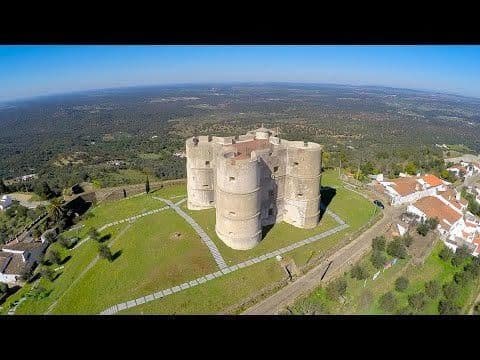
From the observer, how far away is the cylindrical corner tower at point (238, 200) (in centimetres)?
1834

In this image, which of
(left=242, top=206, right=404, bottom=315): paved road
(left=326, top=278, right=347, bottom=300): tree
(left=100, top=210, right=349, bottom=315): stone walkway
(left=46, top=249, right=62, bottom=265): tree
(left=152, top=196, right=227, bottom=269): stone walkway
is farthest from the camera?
(left=46, top=249, right=62, bottom=265): tree

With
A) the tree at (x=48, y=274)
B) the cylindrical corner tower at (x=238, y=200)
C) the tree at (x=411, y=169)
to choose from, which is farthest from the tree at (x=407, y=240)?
the tree at (x=48, y=274)

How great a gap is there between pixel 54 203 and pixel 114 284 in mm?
12483

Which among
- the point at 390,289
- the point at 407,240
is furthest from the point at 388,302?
the point at 407,240

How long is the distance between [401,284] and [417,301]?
1.31 meters

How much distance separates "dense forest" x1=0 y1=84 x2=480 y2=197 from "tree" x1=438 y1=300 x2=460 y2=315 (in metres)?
17.9

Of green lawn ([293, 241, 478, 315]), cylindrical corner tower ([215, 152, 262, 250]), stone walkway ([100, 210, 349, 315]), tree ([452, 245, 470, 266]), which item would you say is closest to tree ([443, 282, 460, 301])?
green lawn ([293, 241, 478, 315])

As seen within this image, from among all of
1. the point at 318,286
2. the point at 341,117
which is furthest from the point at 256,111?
the point at 318,286

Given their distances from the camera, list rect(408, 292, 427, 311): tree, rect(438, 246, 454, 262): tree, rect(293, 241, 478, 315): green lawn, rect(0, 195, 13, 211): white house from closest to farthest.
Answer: rect(293, 241, 478, 315): green lawn < rect(408, 292, 427, 311): tree < rect(438, 246, 454, 262): tree < rect(0, 195, 13, 211): white house

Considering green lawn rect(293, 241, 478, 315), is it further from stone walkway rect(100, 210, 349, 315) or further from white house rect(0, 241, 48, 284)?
white house rect(0, 241, 48, 284)

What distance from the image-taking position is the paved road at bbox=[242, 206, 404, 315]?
632 inches
